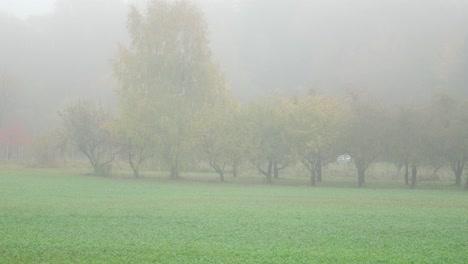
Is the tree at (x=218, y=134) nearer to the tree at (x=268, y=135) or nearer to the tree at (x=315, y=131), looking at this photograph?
the tree at (x=268, y=135)

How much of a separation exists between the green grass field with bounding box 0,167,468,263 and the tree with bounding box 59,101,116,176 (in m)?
24.4

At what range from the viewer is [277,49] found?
4299 inches

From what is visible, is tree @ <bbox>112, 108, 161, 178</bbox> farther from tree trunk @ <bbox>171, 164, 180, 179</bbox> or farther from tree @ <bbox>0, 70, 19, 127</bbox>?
tree @ <bbox>0, 70, 19, 127</bbox>

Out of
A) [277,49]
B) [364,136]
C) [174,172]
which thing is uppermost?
[277,49]

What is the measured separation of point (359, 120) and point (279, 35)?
75.2m

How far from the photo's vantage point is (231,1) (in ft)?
412

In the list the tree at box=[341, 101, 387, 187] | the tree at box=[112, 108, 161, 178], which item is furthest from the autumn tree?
the tree at box=[341, 101, 387, 187]

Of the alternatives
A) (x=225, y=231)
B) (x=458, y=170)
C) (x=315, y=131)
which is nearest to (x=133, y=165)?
(x=315, y=131)

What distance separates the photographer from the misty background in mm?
83812

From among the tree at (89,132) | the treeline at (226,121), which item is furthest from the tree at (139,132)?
the tree at (89,132)

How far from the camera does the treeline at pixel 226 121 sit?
42.2 m

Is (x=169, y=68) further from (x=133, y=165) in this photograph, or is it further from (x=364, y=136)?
(x=364, y=136)

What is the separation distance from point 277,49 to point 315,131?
69033mm

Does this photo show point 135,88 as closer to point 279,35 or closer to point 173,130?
point 173,130
